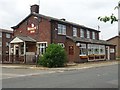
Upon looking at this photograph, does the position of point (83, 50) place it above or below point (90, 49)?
below

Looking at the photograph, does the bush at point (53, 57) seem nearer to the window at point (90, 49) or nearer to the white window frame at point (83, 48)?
the white window frame at point (83, 48)

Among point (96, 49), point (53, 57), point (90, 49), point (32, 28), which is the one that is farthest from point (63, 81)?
point (96, 49)

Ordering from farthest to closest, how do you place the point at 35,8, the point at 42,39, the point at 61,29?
the point at 35,8 < the point at 61,29 < the point at 42,39

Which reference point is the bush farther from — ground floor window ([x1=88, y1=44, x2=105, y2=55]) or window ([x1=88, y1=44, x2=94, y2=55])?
ground floor window ([x1=88, y1=44, x2=105, y2=55])

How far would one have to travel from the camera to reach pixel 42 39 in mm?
37469

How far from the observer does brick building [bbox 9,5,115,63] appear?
3684 cm

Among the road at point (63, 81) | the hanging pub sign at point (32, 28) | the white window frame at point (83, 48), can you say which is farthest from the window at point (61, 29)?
the road at point (63, 81)

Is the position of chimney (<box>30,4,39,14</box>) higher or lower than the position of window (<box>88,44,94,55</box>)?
higher

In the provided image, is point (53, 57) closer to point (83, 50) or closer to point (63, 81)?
point (83, 50)

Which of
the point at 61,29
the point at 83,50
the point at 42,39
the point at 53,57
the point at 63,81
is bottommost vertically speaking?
the point at 63,81

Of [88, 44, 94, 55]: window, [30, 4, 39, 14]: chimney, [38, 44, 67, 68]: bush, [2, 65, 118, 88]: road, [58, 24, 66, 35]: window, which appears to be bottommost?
[2, 65, 118, 88]: road

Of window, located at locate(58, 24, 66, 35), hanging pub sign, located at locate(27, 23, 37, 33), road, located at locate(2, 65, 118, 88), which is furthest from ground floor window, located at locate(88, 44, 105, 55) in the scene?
road, located at locate(2, 65, 118, 88)

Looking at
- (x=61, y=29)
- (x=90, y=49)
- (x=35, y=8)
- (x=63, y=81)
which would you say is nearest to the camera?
(x=63, y=81)

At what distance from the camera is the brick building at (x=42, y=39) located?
1451 inches
